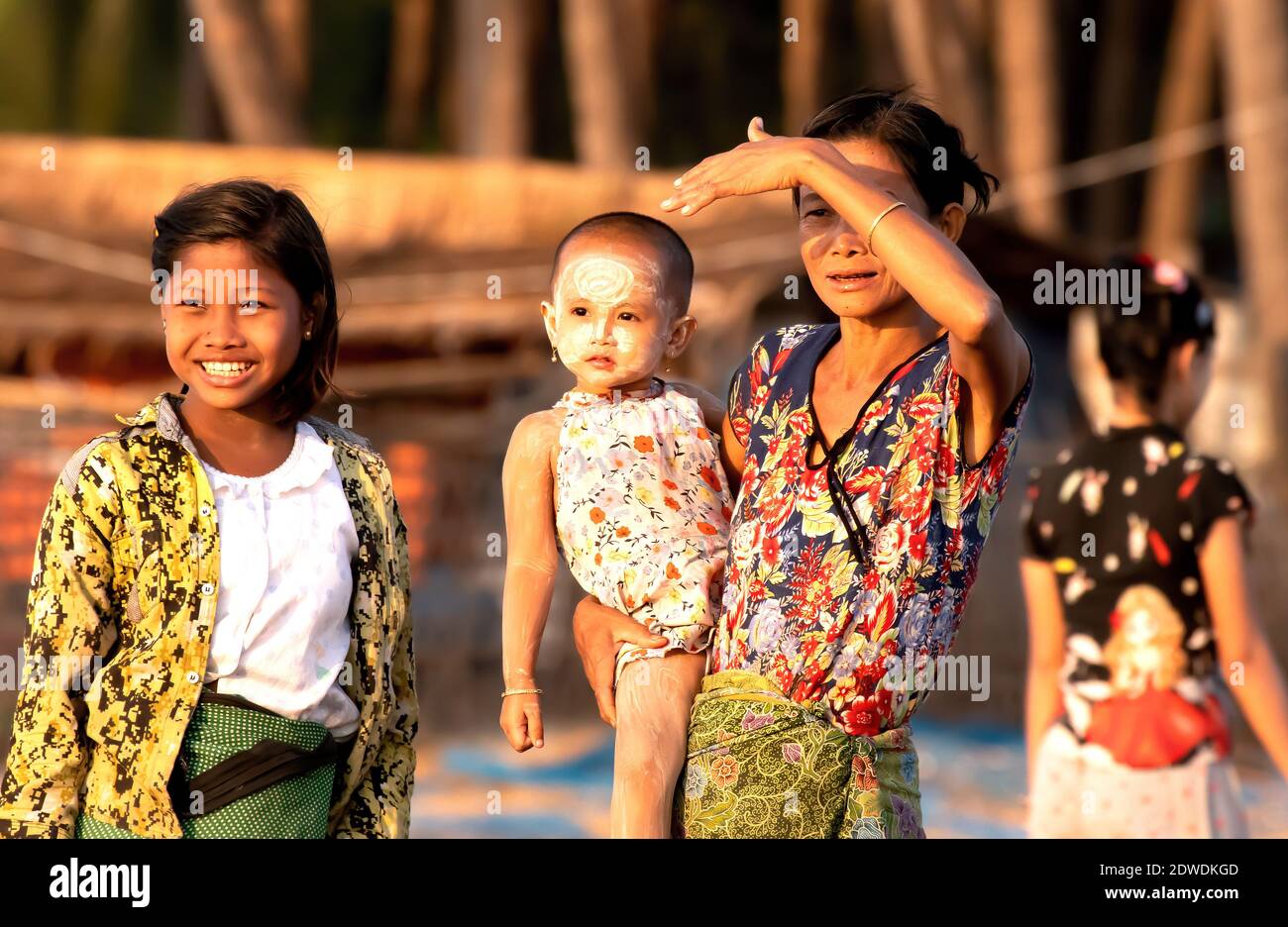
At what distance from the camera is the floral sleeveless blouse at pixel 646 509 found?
2.86m

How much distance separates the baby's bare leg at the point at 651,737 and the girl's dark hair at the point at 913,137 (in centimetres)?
78

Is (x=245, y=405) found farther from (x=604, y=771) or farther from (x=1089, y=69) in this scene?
(x=1089, y=69)

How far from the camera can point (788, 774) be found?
266 centimetres

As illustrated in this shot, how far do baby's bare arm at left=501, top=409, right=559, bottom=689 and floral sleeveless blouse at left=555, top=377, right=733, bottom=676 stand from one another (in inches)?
1.1

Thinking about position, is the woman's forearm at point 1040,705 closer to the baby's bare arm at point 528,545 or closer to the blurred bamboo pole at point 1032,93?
the baby's bare arm at point 528,545

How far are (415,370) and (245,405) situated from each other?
5957 mm

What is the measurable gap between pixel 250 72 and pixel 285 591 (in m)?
10.1

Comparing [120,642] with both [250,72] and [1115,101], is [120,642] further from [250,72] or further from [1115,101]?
[1115,101]

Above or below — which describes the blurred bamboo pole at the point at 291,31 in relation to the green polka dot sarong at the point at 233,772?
above

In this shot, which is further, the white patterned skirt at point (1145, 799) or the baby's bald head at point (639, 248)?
the white patterned skirt at point (1145, 799)

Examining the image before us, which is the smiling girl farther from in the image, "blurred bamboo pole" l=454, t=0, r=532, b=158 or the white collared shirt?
"blurred bamboo pole" l=454, t=0, r=532, b=158

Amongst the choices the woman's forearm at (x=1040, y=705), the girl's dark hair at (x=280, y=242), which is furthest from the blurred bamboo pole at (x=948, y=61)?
the girl's dark hair at (x=280, y=242)

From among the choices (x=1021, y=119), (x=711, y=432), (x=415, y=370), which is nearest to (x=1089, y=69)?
(x=1021, y=119)

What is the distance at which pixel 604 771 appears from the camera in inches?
343
